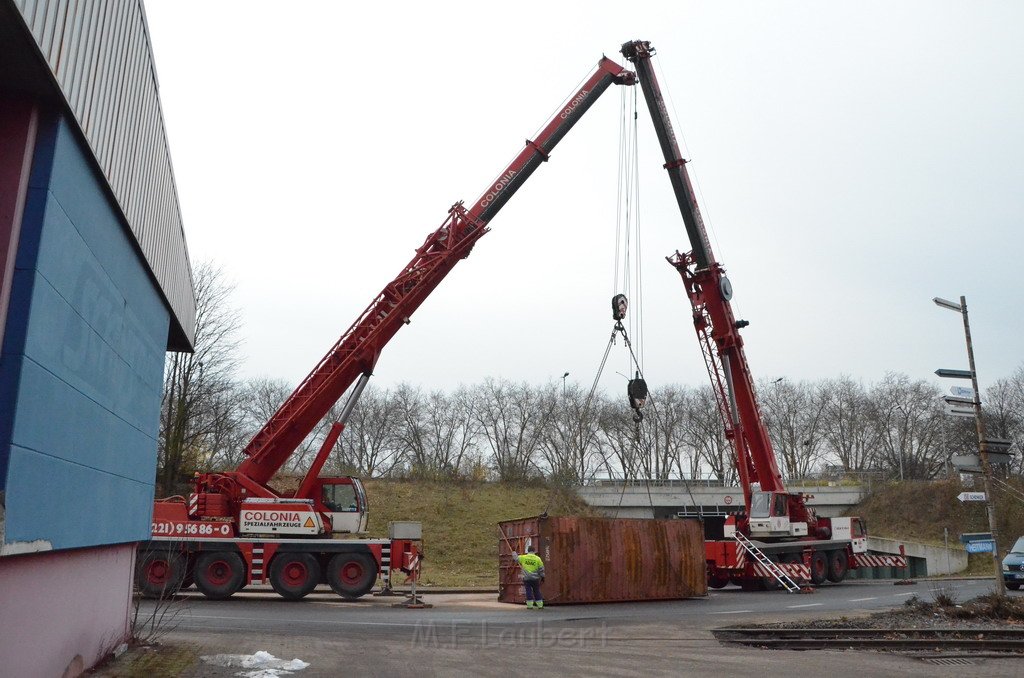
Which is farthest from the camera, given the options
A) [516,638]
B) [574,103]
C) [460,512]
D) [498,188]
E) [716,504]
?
[716,504]

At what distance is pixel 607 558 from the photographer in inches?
772

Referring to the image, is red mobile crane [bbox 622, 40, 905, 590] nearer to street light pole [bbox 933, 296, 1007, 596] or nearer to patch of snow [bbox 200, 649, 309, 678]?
street light pole [bbox 933, 296, 1007, 596]

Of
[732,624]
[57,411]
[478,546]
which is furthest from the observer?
[478,546]

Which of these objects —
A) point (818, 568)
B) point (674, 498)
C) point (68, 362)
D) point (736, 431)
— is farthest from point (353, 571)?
point (674, 498)

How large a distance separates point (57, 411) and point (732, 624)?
38.8ft

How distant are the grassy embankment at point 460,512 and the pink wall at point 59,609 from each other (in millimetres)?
20276

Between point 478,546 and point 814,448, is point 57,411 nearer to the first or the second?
point 478,546

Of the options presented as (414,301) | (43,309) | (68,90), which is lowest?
(43,309)

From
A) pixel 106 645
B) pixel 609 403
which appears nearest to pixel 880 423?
pixel 609 403

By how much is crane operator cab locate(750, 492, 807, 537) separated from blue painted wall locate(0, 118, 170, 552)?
1794cm

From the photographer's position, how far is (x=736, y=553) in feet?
75.2

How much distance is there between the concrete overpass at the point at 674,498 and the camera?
149 ft

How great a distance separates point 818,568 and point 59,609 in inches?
892
